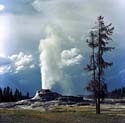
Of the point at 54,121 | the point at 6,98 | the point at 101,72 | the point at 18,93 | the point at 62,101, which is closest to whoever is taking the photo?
Answer: the point at 54,121

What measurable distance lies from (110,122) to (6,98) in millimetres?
128527

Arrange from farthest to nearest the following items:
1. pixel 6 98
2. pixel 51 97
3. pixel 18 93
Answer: pixel 18 93, pixel 6 98, pixel 51 97

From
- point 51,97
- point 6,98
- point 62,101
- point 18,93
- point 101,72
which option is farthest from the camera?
point 18,93

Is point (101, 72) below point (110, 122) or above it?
above

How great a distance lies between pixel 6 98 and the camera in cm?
16825

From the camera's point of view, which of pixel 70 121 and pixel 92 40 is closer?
pixel 70 121

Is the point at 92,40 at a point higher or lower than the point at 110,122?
higher

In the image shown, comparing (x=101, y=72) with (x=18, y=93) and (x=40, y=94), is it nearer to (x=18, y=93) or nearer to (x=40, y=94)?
(x=40, y=94)

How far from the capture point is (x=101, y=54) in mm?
63375

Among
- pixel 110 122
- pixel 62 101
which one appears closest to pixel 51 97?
pixel 62 101

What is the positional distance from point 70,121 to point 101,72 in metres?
21.7

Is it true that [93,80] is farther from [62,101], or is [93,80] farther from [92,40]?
[62,101]

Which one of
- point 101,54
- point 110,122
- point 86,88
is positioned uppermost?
point 101,54

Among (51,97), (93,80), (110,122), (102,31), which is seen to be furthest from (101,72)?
(51,97)
